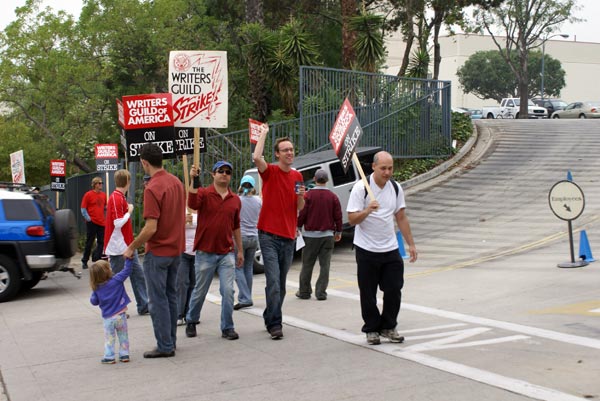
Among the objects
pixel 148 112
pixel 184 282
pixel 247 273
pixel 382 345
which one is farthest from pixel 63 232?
pixel 382 345

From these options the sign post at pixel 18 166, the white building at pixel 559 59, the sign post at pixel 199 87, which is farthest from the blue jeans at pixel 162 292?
the white building at pixel 559 59

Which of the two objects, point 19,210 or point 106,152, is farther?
point 106,152

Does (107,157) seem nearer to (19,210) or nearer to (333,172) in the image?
(333,172)

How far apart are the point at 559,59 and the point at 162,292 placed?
9682 cm

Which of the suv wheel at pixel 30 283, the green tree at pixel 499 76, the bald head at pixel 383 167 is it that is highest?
the green tree at pixel 499 76

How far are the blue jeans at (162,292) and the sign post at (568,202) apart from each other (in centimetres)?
748

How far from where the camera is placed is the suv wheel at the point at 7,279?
12.9m

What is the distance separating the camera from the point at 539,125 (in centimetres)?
3177

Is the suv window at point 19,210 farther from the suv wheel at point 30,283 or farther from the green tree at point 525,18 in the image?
the green tree at point 525,18

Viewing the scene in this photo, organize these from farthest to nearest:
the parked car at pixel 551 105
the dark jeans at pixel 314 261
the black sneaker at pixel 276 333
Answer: the parked car at pixel 551 105 < the dark jeans at pixel 314 261 < the black sneaker at pixel 276 333

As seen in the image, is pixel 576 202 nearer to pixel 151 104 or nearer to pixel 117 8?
pixel 151 104

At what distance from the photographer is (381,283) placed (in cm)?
788

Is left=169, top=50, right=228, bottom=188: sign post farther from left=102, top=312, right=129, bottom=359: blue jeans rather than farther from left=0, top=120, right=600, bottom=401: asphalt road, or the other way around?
left=102, top=312, right=129, bottom=359: blue jeans

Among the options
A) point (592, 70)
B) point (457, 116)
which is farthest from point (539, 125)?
point (592, 70)
